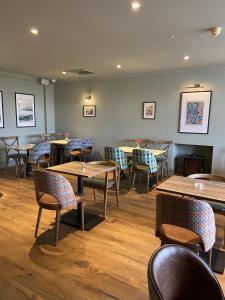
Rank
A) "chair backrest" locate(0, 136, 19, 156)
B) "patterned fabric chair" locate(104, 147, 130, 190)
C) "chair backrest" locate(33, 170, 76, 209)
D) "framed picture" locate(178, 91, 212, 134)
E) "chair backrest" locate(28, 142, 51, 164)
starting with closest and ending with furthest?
"chair backrest" locate(33, 170, 76, 209), "patterned fabric chair" locate(104, 147, 130, 190), "chair backrest" locate(28, 142, 51, 164), "framed picture" locate(178, 91, 212, 134), "chair backrest" locate(0, 136, 19, 156)

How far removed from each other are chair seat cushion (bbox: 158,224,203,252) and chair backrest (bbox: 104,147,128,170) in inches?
102

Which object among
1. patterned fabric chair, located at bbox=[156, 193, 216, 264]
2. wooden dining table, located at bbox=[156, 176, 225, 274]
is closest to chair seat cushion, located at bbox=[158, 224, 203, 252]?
patterned fabric chair, located at bbox=[156, 193, 216, 264]

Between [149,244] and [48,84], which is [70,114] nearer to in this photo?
[48,84]

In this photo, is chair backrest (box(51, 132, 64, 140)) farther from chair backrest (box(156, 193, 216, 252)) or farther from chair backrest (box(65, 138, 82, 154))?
chair backrest (box(156, 193, 216, 252))

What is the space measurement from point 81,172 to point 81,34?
6.39 feet

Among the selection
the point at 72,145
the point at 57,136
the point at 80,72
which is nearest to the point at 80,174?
the point at 72,145

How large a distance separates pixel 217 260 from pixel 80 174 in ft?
5.87

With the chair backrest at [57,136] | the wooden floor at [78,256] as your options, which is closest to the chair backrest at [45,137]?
the chair backrest at [57,136]

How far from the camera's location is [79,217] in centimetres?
324

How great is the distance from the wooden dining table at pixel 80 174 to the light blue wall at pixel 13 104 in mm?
3810

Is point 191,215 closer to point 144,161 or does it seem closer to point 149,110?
point 144,161

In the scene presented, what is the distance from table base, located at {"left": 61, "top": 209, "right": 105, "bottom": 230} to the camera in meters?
3.10

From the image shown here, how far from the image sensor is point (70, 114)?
742cm

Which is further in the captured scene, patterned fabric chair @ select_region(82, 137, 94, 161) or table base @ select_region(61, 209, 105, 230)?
patterned fabric chair @ select_region(82, 137, 94, 161)
